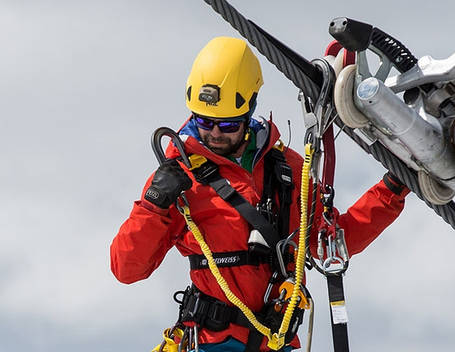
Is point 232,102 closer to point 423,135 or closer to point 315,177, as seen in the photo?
point 315,177

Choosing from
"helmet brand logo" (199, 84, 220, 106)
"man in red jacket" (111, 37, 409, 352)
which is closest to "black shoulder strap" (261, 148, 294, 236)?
"man in red jacket" (111, 37, 409, 352)

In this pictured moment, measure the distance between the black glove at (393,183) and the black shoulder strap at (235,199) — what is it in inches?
35.8

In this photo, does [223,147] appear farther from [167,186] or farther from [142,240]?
[142,240]

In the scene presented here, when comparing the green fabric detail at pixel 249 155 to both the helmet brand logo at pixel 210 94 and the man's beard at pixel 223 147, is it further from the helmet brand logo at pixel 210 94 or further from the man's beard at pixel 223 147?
the helmet brand logo at pixel 210 94

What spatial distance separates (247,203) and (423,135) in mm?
1780

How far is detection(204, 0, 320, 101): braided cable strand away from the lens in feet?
20.7

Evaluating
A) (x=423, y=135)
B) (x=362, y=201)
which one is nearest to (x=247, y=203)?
(x=362, y=201)

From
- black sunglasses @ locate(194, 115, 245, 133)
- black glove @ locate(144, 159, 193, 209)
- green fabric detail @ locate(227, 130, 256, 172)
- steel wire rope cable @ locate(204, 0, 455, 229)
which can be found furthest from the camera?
green fabric detail @ locate(227, 130, 256, 172)

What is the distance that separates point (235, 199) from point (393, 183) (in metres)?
1.17

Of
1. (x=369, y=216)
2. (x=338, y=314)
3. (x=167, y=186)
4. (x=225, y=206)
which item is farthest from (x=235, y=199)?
(x=338, y=314)

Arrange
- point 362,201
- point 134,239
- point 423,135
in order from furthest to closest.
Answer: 1. point 362,201
2. point 134,239
3. point 423,135

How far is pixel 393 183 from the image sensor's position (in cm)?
748

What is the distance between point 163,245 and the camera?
295 inches

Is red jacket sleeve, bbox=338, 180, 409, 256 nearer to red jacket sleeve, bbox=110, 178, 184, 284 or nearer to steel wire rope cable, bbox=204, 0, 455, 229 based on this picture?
steel wire rope cable, bbox=204, 0, 455, 229
